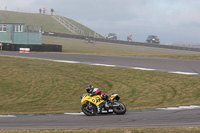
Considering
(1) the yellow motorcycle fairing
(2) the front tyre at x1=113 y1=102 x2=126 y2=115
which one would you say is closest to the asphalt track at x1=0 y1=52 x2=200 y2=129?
(2) the front tyre at x1=113 y1=102 x2=126 y2=115

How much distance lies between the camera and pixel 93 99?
1092 centimetres

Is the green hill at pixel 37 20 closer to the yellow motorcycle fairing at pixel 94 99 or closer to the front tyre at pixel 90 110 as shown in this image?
the yellow motorcycle fairing at pixel 94 99

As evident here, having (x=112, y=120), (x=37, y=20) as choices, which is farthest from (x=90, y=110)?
(x=37, y=20)

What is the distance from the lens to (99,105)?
10.8 m

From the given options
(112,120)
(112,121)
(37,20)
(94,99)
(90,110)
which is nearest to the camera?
(112,121)

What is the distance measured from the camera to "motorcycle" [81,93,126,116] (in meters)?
10.6

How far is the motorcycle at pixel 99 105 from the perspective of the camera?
1065cm

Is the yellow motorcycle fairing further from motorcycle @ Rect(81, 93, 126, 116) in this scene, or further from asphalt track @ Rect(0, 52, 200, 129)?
asphalt track @ Rect(0, 52, 200, 129)

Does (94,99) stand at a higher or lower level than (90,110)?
higher

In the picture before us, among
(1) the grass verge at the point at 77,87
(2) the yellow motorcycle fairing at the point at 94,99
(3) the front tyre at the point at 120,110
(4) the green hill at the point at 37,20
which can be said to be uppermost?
(4) the green hill at the point at 37,20

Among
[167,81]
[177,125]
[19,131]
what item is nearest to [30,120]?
[19,131]

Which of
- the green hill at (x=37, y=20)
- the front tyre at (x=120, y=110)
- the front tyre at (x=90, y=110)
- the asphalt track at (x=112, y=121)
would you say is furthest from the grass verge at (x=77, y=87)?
the green hill at (x=37, y=20)

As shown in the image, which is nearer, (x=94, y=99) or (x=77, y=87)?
(x=94, y=99)

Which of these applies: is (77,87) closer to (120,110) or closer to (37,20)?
(120,110)
